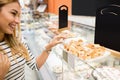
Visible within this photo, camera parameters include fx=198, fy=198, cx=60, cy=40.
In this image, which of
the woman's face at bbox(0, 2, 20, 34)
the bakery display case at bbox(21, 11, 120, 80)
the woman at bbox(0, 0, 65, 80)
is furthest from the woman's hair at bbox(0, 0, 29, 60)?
the bakery display case at bbox(21, 11, 120, 80)

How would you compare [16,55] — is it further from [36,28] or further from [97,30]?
[36,28]

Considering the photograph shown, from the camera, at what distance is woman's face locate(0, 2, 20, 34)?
1.31m

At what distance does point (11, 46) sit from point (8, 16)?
1.01 feet

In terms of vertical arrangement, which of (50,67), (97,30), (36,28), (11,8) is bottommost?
(50,67)

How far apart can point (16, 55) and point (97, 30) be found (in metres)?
0.69

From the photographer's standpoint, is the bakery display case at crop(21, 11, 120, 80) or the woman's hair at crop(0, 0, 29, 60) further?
the woman's hair at crop(0, 0, 29, 60)

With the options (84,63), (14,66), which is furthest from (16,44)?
(84,63)

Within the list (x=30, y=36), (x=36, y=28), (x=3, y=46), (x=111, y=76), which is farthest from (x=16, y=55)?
(x=30, y=36)

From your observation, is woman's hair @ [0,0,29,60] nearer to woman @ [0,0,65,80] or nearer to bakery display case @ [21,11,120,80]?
woman @ [0,0,65,80]

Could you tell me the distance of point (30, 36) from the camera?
4.17 m

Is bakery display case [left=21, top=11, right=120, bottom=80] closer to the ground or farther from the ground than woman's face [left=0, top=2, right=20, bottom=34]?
closer to the ground

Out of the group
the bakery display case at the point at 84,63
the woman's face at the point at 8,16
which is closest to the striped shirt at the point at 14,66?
the woman's face at the point at 8,16

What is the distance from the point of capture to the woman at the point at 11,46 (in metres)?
1.30

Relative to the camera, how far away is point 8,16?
1312mm
